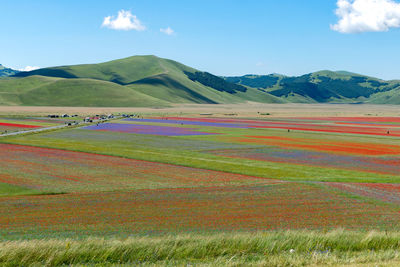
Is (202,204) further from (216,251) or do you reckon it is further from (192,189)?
(216,251)

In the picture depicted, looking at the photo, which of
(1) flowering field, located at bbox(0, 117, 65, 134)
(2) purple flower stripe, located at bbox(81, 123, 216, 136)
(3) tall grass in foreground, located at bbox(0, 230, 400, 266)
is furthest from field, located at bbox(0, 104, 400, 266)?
(1) flowering field, located at bbox(0, 117, 65, 134)

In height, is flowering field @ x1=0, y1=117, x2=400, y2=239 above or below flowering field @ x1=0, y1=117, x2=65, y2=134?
below

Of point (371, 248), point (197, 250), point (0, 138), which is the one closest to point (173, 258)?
point (197, 250)

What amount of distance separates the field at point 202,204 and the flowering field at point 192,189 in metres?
0.11

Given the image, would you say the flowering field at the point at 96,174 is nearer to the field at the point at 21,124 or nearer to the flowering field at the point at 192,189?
the flowering field at the point at 192,189

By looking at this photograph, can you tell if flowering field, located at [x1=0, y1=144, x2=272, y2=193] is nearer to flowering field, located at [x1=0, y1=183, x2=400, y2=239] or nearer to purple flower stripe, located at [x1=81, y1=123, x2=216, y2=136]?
flowering field, located at [x1=0, y1=183, x2=400, y2=239]

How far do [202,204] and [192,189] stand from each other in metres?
5.89

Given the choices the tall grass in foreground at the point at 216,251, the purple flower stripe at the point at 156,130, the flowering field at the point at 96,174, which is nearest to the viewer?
the tall grass in foreground at the point at 216,251

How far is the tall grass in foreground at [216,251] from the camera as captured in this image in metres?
14.8

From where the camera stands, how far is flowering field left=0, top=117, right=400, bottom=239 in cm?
2656

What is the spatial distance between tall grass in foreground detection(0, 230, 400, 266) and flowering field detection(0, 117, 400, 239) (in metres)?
7.56

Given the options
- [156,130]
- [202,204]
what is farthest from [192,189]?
[156,130]

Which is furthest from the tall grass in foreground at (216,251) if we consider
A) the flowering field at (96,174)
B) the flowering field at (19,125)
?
the flowering field at (19,125)

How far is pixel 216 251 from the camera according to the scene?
54.2ft
